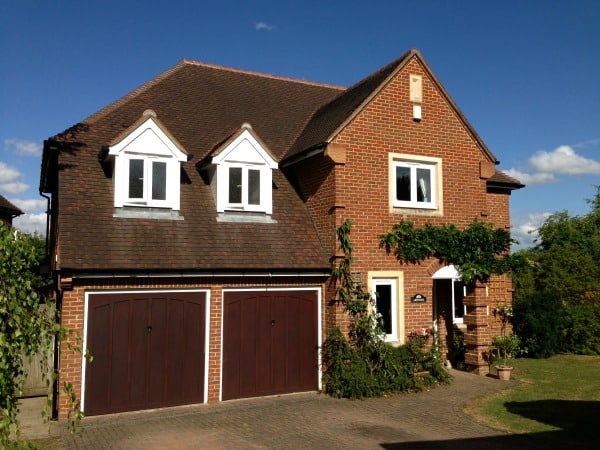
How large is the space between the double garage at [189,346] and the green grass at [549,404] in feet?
13.3

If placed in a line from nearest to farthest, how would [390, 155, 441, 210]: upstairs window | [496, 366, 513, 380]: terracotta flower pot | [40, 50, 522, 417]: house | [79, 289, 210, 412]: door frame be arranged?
[79, 289, 210, 412]: door frame, [40, 50, 522, 417]: house, [496, 366, 513, 380]: terracotta flower pot, [390, 155, 441, 210]: upstairs window

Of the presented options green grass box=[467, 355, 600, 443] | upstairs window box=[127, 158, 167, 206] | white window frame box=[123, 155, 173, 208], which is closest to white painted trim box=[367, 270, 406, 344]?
green grass box=[467, 355, 600, 443]

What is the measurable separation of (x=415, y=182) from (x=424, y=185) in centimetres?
34

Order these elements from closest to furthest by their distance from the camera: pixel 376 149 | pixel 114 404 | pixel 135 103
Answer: pixel 114 404 → pixel 376 149 → pixel 135 103

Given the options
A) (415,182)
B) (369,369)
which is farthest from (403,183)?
(369,369)

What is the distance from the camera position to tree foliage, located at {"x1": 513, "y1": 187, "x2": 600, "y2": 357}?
671 inches

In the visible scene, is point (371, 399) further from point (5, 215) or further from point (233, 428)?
point (5, 215)

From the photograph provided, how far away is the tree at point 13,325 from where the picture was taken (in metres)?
4.59

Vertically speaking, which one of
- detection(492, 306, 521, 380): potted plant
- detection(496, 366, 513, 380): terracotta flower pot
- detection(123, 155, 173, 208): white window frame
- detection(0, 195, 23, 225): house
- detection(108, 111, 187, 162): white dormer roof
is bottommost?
detection(496, 366, 513, 380): terracotta flower pot

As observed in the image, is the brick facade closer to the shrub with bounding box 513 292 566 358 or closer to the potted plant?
the potted plant

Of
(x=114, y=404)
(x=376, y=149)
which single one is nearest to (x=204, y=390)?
(x=114, y=404)

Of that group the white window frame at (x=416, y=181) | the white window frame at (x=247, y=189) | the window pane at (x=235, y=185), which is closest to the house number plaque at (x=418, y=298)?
the white window frame at (x=416, y=181)

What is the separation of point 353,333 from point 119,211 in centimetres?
582

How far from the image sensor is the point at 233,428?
30.9 ft
